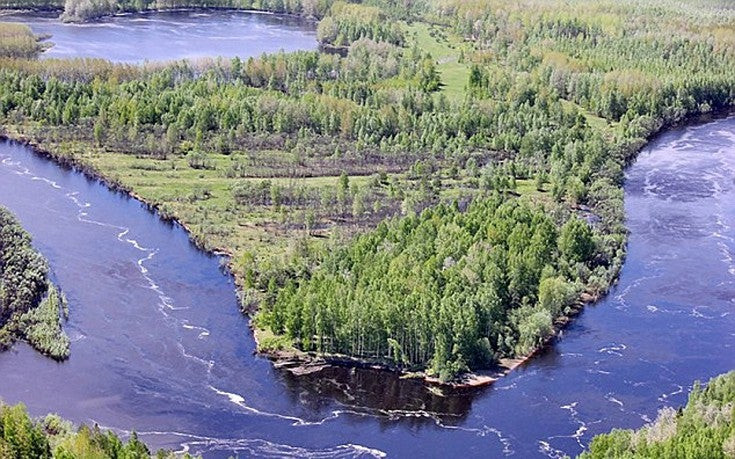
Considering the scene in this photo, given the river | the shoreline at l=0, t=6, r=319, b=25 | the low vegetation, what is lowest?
the river

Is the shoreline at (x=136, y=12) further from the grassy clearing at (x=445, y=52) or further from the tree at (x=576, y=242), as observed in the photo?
the tree at (x=576, y=242)

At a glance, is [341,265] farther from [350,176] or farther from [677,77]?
→ [677,77]

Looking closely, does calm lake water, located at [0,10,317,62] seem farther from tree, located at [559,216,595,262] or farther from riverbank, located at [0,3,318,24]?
tree, located at [559,216,595,262]

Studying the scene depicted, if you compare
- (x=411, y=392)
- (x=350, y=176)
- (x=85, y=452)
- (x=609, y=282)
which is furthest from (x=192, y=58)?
(x=85, y=452)

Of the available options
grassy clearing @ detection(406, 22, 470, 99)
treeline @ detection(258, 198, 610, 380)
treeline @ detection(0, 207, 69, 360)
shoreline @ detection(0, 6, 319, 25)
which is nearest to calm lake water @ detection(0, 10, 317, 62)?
shoreline @ detection(0, 6, 319, 25)

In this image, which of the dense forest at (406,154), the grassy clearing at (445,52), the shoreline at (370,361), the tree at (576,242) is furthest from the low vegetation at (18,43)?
the tree at (576,242)

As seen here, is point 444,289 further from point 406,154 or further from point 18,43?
point 18,43
